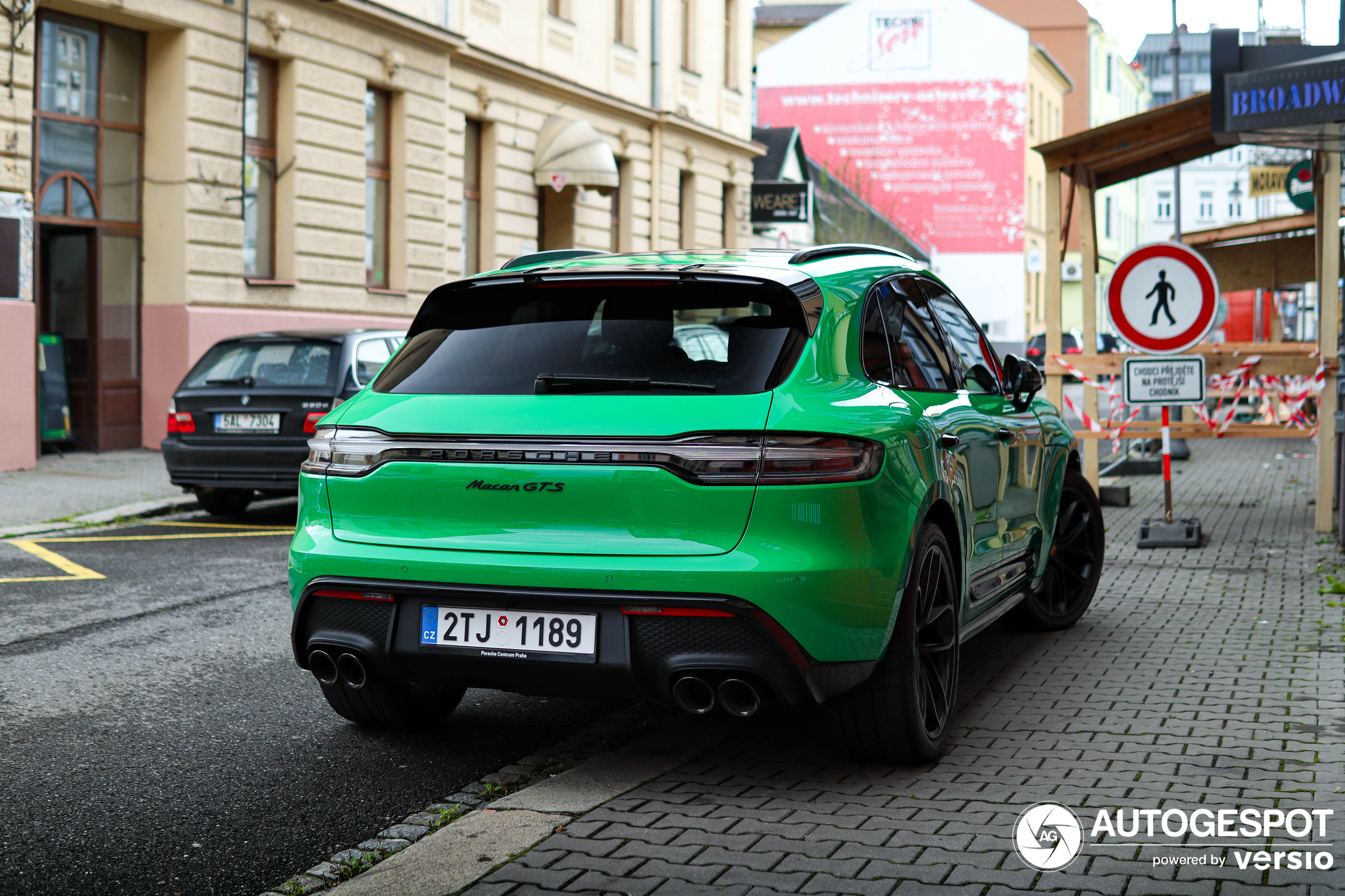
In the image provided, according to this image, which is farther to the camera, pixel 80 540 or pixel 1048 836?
pixel 80 540

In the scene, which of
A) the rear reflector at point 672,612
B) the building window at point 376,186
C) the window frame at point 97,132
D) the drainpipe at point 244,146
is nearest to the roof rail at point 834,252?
the rear reflector at point 672,612

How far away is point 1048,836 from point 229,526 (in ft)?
29.4

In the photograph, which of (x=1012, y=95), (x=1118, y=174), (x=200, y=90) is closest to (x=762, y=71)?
(x=1012, y=95)

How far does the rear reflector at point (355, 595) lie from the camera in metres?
4.46

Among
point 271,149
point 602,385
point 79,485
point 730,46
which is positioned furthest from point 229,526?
point 730,46

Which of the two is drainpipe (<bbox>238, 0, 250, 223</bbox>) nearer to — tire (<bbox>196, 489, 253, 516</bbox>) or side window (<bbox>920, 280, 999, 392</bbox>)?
tire (<bbox>196, 489, 253, 516</bbox>)

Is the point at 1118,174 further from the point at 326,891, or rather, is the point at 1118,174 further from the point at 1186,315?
the point at 326,891

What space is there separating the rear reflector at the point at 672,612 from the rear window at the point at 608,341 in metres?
0.63

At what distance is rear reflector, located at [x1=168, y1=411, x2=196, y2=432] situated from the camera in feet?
39.3

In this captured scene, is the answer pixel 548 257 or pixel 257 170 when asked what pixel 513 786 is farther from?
pixel 257 170

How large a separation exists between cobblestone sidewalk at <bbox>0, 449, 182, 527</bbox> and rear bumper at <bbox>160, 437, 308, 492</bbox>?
1071 mm

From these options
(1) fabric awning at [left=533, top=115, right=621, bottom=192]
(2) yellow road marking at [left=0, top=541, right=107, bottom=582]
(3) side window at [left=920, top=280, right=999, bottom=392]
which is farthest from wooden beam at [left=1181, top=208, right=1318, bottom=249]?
(2) yellow road marking at [left=0, top=541, right=107, bottom=582]

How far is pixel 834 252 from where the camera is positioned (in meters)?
5.19

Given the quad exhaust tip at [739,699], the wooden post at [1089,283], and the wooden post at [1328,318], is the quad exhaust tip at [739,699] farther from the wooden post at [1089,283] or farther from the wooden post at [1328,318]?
the wooden post at [1089,283]
